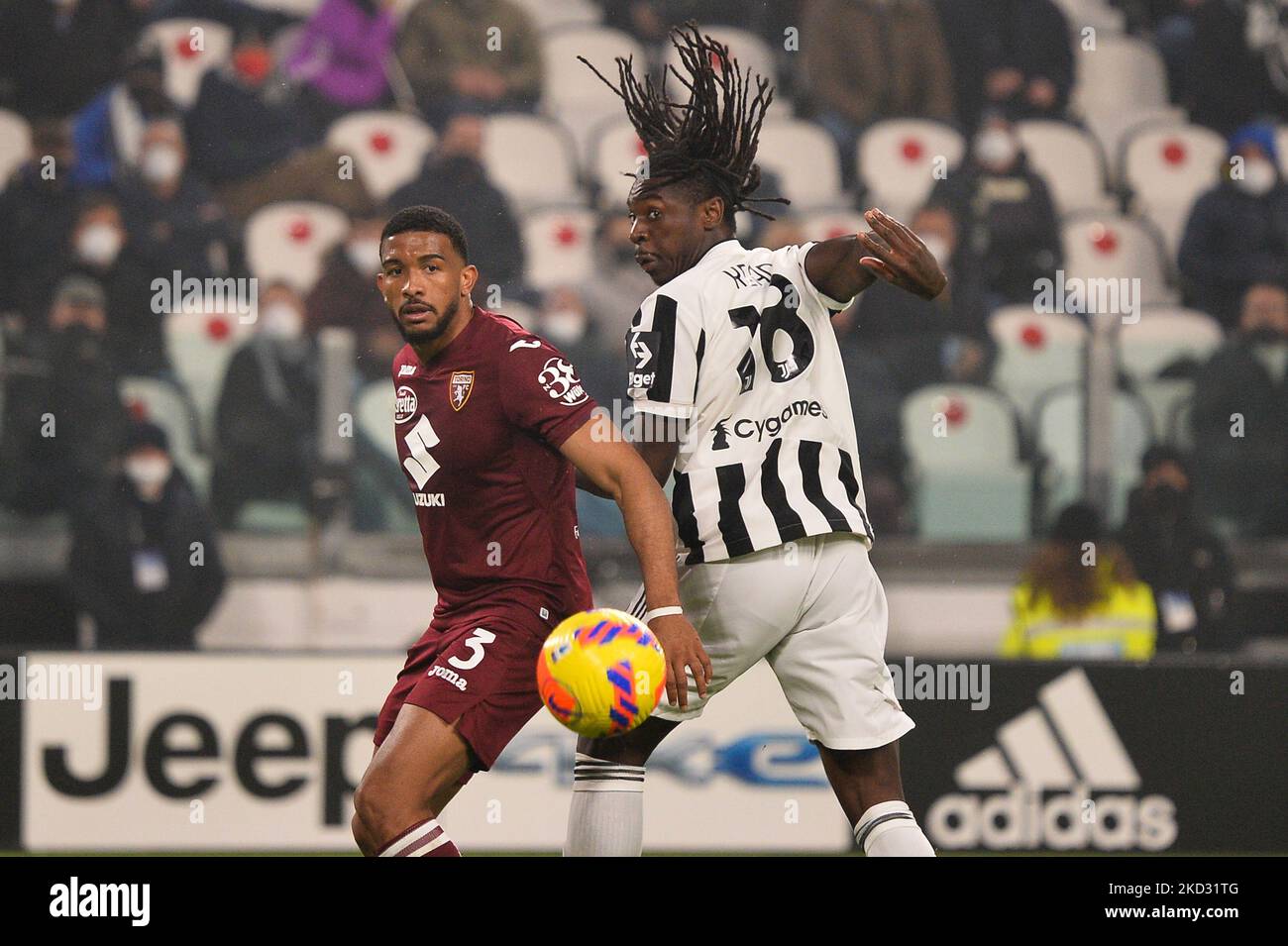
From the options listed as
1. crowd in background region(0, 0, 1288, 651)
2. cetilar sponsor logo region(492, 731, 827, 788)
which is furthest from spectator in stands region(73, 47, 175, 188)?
cetilar sponsor logo region(492, 731, 827, 788)

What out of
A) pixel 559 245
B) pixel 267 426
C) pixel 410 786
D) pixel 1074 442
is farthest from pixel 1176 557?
→ pixel 410 786

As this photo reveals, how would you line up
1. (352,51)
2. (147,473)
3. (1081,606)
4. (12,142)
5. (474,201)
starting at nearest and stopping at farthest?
(1081,606) < (147,473) < (474,201) < (12,142) < (352,51)

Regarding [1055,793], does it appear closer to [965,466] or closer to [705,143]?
[965,466]

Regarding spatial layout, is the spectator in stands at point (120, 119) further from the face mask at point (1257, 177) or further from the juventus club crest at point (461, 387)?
the face mask at point (1257, 177)

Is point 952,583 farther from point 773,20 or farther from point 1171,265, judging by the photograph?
point 773,20

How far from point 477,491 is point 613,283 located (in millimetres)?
4923

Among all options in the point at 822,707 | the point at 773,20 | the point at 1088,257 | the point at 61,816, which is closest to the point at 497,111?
the point at 773,20

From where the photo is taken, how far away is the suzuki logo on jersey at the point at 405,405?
177 inches

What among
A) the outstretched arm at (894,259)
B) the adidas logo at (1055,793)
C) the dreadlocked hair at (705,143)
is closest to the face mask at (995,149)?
the adidas logo at (1055,793)

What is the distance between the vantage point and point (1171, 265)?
9.84 meters

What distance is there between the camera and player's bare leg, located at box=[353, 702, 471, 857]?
406cm

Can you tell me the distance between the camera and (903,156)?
10211 mm
